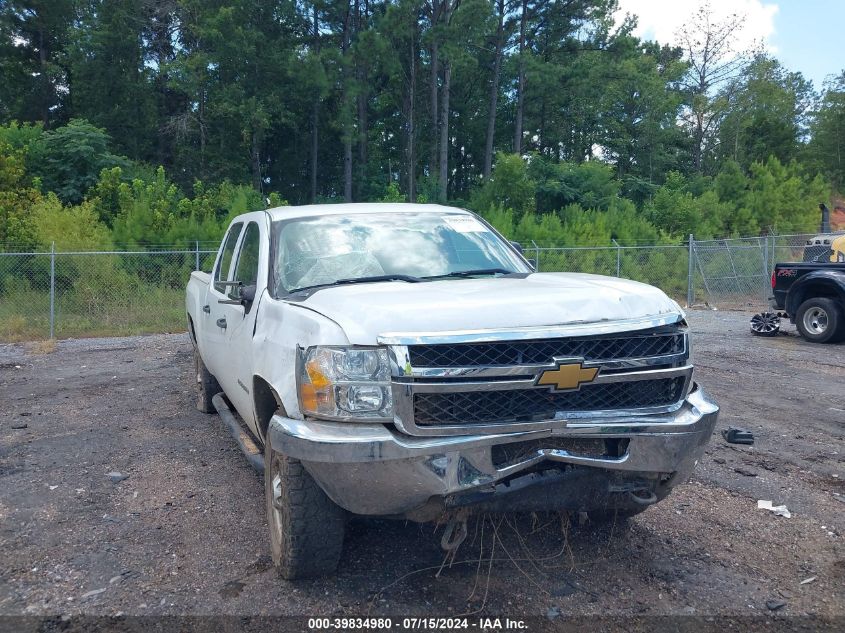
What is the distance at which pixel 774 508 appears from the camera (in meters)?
4.77

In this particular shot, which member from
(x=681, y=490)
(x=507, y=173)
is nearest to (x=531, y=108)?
(x=507, y=173)

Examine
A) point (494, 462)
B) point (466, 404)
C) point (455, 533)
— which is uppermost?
point (466, 404)

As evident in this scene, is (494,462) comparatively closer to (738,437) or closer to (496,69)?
(738,437)

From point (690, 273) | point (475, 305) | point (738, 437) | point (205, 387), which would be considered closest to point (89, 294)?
point (205, 387)

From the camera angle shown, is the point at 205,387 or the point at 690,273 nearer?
the point at 205,387

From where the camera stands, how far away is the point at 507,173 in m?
29.1

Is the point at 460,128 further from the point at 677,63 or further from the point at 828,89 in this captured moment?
the point at 828,89

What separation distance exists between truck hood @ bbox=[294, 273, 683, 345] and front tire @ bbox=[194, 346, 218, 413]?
3.39 m

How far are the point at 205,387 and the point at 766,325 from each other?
11.0 meters

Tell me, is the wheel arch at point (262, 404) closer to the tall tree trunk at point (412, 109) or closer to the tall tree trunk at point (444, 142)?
the tall tree trunk at point (444, 142)

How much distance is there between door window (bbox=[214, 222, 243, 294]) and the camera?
18.9 ft

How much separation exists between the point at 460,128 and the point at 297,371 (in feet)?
145

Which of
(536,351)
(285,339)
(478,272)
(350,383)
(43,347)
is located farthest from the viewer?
(43,347)

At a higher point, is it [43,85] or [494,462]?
[43,85]
